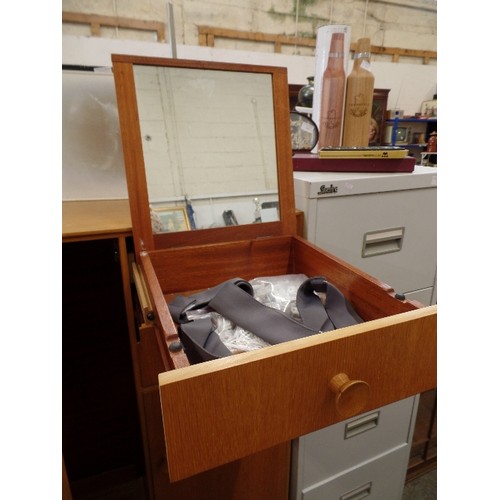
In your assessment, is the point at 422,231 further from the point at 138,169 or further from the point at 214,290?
the point at 138,169

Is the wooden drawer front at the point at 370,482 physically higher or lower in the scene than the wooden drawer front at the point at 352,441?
lower

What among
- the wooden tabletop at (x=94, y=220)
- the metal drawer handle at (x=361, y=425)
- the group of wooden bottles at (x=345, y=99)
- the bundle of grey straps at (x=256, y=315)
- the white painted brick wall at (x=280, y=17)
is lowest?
the metal drawer handle at (x=361, y=425)

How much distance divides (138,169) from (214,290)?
0.29 meters

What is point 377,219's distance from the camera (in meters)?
0.88

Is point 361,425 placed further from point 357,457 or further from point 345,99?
point 345,99

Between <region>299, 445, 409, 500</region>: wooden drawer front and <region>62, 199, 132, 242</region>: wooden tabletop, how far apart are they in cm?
86

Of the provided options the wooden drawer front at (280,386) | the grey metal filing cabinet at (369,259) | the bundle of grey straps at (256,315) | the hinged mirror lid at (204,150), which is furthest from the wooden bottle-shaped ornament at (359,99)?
the wooden drawer front at (280,386)

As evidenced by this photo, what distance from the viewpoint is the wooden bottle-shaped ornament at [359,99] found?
3.25ft

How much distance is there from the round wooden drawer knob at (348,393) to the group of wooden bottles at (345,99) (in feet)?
2.78

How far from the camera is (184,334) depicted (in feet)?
1.61

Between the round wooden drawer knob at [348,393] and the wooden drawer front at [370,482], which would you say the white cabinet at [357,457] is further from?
the round wooden drawer knob at [348,393]

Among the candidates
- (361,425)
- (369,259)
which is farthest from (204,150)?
(361,425)

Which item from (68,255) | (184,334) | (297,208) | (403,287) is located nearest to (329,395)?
(184,334)

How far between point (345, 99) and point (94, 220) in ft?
2.62
